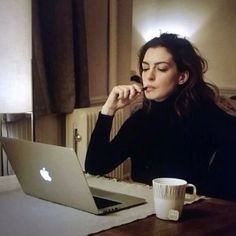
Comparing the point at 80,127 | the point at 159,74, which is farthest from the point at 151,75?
the point at 80,127

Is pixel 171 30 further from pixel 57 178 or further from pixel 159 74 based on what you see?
pixel 57 178

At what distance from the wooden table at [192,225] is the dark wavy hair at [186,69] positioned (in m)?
0.63

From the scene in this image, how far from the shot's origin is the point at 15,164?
1512 millimetres

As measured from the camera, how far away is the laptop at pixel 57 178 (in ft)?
4.19

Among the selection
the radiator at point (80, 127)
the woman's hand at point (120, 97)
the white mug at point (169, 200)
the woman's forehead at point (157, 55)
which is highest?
the woman's forehead at point (157, 55)

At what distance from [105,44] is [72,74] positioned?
1.71 feet

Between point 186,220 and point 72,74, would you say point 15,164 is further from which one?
point 72,74

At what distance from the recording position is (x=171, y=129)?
6.15 feet

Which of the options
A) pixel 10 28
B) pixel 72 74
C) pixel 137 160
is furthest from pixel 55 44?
pixel 137 160

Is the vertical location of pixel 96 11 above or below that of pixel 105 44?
above

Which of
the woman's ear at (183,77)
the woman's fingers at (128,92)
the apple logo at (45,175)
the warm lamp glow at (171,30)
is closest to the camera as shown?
the apple logo at (45,175)

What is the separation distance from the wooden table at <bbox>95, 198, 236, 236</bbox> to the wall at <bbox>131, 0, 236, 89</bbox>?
3912 mm

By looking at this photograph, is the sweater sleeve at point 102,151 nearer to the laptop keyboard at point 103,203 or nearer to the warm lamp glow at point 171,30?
the laptop keyboard at point 103,203

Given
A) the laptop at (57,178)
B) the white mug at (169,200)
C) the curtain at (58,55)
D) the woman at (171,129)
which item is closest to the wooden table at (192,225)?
the white mug at (169,200)
